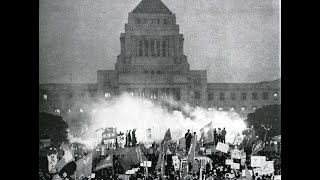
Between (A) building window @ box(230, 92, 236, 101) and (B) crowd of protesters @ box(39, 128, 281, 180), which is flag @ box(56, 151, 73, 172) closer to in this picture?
(B) crowd of protesters @ box(39, 128, 281, 180)

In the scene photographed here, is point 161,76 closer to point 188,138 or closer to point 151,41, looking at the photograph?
point 151,41

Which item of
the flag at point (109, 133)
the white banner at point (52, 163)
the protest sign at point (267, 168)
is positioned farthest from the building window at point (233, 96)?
the white banner at point (52, 163)

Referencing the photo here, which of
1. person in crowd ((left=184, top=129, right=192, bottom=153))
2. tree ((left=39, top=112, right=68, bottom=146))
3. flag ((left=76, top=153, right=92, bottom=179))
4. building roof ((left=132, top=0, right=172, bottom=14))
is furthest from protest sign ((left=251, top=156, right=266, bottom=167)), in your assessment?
tree ((left=39, top=112, right=68, bottom=146))

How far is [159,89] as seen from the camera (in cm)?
847

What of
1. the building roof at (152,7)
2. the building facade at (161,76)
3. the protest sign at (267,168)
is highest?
the building roof at (152,7)

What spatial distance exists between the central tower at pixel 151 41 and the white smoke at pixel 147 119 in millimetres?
655

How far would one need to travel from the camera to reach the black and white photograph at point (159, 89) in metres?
8.30

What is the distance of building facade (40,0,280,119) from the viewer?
8484 millimetres

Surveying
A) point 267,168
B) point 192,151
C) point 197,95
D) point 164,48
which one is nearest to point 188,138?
point 192,151

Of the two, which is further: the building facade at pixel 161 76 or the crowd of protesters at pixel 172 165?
the building facade at pixel 161 76

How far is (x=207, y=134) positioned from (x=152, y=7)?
2575mm

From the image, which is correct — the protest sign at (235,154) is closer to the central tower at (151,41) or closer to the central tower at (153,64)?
the central tower at (153,64)

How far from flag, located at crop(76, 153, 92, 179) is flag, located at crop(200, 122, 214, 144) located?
2061mm
